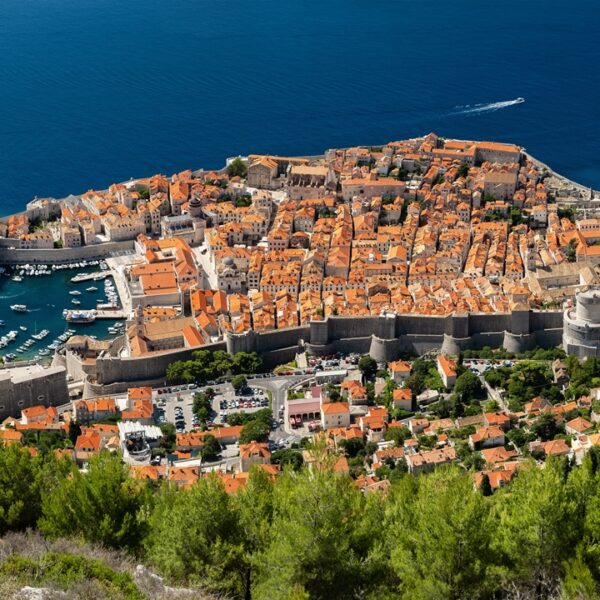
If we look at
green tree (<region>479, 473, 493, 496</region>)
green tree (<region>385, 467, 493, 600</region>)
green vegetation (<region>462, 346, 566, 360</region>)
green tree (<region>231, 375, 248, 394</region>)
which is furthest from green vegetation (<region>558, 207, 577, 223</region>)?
green tree (<region>385, 467, 493, 600</region>)

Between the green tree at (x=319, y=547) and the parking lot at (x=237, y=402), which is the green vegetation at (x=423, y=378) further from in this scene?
the green tree at (x=319, y=547)

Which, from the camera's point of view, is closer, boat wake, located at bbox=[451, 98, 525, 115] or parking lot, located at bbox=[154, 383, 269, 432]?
parking lot, located at bbox=[154, 383, 269, 432]

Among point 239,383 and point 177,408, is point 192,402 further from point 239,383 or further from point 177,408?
point 239,383

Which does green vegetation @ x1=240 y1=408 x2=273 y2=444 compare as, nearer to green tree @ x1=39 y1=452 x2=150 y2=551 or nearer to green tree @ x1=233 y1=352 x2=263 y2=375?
green tree @ x1=233 y1=352 x2=263 y2=375


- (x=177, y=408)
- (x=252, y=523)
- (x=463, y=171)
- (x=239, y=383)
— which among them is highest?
(x=463, y=171)

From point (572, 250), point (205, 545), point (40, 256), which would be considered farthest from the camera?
point (40, 256)

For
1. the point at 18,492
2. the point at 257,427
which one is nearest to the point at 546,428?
the point at 257,427
